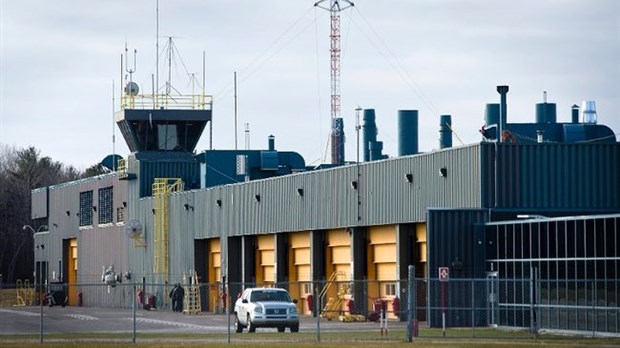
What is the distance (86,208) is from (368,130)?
1206 inches

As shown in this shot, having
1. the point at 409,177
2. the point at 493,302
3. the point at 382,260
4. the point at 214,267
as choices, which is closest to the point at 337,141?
the point at 214,267

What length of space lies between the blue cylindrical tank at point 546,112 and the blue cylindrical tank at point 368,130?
29.1 feet

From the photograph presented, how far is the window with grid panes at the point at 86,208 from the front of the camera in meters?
107

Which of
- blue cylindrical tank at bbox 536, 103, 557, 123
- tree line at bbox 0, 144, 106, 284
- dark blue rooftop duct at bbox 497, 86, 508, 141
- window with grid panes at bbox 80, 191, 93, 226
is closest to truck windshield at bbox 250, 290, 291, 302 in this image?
dark blue rooftop duct at bbox 497, 86, 508, 141

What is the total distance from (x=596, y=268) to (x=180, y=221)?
4252 centimetres

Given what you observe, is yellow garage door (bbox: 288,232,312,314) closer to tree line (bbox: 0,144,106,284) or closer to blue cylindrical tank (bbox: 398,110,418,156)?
blue cylindrical tank (bbox: 398,110,418,156)

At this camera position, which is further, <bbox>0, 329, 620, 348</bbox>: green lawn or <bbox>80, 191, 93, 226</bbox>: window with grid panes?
<bbox>80, 191, 93, 226</bbox>: window with grid panes

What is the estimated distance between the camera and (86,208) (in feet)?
353

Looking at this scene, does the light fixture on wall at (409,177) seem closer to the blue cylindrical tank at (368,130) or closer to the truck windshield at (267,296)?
the truck windshield at (267,296)

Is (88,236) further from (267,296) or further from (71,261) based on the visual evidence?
(267,296)

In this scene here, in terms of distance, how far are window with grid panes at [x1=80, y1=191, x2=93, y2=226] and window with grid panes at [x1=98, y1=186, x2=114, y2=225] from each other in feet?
6.91

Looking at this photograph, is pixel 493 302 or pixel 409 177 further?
pixel 409 177

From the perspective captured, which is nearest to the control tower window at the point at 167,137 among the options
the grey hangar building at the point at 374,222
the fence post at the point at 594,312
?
the grey hangar building at the point at 374,222

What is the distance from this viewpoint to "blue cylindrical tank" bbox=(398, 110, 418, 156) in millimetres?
76875
